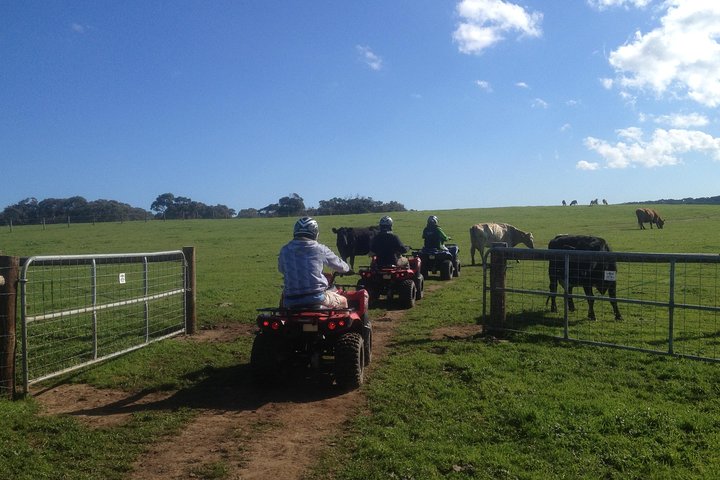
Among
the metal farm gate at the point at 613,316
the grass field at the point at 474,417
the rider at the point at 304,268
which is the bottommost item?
the grass field at the point at 474,417

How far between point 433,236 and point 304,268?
1064 cm

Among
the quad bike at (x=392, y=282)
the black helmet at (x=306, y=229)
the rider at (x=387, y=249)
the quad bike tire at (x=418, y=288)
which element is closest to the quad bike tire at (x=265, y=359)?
the black helmet at (x=306, y=229)

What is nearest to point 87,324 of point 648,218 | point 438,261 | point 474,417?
point 474,417

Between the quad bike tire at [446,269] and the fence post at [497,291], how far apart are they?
7582 millimetres

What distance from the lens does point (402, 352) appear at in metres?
8.69

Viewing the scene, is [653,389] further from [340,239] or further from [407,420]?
[340,239]

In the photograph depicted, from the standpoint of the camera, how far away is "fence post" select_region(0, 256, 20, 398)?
21.1 feet

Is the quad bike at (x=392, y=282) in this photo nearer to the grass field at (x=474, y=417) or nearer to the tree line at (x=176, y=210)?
the grass field at (x=474, y=417)

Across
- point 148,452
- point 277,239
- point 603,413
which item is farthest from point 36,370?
point 277,239

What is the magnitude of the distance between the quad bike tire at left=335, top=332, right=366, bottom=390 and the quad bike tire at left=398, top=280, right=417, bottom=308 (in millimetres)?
5891

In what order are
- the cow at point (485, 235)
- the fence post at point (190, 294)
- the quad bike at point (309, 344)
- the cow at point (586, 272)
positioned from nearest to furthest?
the quad bike at point (309, 344), the cow at point (586, 272), the fence post at point (190, 294), the cow at point (485, 235)

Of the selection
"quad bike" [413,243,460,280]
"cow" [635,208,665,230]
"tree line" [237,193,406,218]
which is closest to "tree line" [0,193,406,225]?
"tree line" [237,193,406,218]

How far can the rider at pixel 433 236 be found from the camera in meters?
17.0

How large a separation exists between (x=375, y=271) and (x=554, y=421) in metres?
7.51
